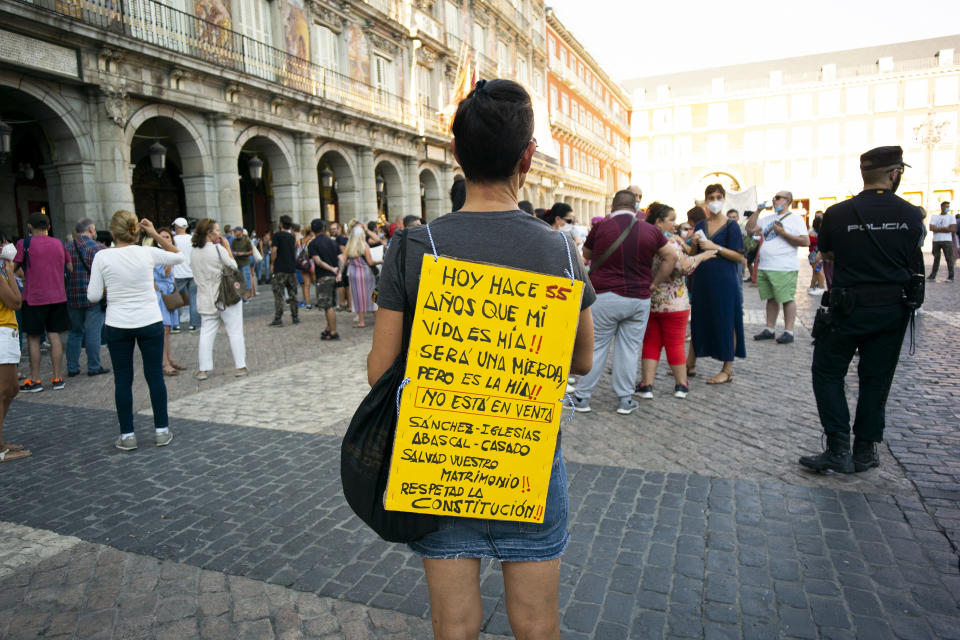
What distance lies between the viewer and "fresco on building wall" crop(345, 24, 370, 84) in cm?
2002

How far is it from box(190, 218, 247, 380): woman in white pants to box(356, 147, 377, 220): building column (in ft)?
44.8

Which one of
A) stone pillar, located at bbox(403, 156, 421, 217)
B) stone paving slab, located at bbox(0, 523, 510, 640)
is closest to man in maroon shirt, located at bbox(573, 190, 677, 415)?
stone paving slab, located at bbox(0, 523, 510, 640)

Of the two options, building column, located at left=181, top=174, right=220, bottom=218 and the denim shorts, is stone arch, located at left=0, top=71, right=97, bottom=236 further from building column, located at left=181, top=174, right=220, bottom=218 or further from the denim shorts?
the denim shorts

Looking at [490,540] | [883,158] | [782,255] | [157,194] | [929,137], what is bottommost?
[490,540]

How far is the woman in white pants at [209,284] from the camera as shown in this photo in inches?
276

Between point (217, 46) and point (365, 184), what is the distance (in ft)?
21.4

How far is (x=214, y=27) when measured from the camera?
15.1 m

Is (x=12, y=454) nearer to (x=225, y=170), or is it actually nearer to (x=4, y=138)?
(x=4, y=138)

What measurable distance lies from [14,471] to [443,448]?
4324mm

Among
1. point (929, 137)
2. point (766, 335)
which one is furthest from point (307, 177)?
point (929, 137)

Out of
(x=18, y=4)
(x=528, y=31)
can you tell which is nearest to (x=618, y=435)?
(x=18, y=4)

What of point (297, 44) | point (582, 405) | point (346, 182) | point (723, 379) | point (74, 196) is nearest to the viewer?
point (582, 405)

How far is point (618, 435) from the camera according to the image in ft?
15.7

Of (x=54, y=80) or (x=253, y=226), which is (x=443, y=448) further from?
(x=253, y=226)
